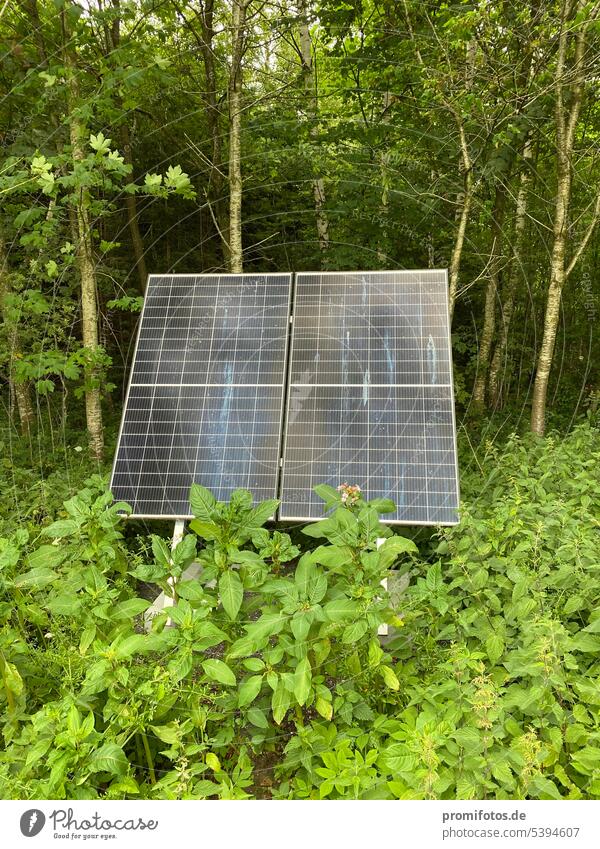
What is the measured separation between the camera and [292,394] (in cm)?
545

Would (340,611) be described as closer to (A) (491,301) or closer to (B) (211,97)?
(A) (491,301)

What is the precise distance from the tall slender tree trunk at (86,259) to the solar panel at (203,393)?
2.64 feet

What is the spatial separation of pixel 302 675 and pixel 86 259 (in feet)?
17.6

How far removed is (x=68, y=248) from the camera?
223 inches

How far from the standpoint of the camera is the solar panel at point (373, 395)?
4961 millimetres

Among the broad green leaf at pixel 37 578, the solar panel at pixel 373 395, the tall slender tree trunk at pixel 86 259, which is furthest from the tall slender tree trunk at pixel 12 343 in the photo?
the broad green leaf at pixel 37 578

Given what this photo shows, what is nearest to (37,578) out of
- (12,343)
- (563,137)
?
(12,343)

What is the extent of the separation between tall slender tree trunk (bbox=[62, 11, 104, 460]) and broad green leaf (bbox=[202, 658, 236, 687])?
4.28 m

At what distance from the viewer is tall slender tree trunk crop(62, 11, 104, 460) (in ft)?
19.0

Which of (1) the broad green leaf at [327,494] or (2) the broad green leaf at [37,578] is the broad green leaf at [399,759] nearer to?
(1) the broad green leaf at [327,494]
